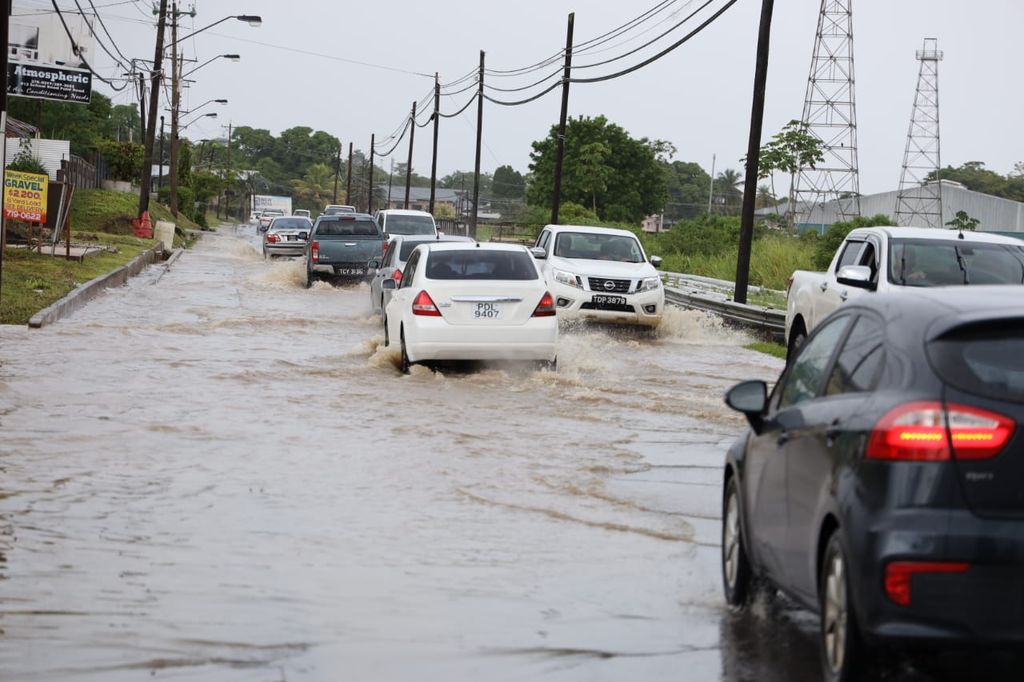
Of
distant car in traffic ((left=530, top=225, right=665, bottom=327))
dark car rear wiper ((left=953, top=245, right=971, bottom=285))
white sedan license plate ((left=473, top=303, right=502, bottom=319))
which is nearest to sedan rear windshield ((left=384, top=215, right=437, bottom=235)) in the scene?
distant car in traffic ((left=530, top=225, right=665, bottom=327))

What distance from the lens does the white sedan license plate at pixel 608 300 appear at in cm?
2227

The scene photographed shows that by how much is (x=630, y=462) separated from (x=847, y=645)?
6.60 metres

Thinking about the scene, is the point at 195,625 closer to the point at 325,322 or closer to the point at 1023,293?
the point at 1023,293

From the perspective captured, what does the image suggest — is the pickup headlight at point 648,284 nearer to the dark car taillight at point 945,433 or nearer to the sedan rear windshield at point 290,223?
the dark car taillight at point 945,433

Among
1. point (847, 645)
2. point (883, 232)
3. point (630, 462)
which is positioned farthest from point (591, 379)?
point (847, 645)

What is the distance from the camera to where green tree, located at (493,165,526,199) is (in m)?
194

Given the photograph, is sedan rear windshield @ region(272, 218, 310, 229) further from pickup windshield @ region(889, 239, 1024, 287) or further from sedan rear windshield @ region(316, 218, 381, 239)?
pickup windshield @ region(889, 239, 1024, 287)

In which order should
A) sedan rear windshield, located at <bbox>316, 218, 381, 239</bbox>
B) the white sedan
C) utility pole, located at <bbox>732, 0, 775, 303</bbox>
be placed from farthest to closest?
sedan rear windshield, located at <bbox>316, 218, 381, 239</bbox>, utility pole, located at <bbox>732, 0, 775, 303</bbox>, the white sedan

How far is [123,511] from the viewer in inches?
340

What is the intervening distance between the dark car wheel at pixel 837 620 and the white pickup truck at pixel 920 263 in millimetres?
8469

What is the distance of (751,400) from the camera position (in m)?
6.18

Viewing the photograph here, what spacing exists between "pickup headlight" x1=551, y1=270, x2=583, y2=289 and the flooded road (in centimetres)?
440

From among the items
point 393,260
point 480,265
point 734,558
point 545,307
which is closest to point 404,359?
point 480,265

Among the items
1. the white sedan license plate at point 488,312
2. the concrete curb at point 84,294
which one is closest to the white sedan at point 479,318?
the white sedan license plate at point 488,312
